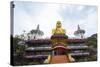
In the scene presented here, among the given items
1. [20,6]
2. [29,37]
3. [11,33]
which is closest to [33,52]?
[29,37]

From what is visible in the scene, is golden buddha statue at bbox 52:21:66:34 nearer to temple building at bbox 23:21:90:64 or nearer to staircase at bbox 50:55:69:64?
temple building at bbox 23:21:90:64

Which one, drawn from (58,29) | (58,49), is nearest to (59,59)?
(58,49)

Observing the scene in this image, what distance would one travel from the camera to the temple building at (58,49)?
1559 mm

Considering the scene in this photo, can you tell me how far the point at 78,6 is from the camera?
168cm

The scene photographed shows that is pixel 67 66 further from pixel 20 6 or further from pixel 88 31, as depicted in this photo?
pixel 20 6

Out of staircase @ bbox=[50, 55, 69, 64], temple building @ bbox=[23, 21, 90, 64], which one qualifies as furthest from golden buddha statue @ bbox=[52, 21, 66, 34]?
staircase @ bbox=[50, 55, 69, 64]

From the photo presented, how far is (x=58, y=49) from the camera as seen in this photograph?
1.63 m

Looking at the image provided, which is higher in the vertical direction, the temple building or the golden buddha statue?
the golden buddha statue

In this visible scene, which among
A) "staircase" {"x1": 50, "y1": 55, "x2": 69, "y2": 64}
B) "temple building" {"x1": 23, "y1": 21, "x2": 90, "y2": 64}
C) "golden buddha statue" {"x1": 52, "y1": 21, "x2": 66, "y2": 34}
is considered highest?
"golden buddha statue" {"x1": 52, "y1": 21, "x2": 66, "y2": 34}

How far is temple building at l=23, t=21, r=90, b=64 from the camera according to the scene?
5.11 ft

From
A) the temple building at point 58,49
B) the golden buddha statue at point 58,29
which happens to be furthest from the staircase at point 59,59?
the golden buddha statue at point 58,29

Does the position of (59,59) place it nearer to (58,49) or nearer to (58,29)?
(58,49)

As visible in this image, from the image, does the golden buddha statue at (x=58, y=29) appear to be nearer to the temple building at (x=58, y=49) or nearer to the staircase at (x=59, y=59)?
the temple building at (x=58, y=49)
